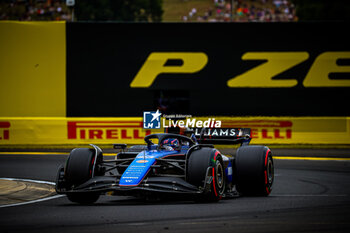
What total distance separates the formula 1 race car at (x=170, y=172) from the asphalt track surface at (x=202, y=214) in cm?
23

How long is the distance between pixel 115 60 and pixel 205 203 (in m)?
15.9

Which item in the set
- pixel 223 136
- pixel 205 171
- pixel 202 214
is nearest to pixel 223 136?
pixel 223 136

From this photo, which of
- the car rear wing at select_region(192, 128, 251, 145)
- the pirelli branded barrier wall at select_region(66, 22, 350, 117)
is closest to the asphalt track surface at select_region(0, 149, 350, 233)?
the car rear wing at select_region(192, 128, 251, 145)

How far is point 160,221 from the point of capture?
8.27 meters

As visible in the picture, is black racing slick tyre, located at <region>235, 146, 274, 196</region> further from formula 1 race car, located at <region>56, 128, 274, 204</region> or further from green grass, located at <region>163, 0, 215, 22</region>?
green grass, located at <region>163, 0, 215, 22</region>

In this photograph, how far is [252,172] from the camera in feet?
36.0

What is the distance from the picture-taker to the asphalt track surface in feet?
25.7

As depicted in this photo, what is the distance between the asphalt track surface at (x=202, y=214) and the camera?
783cm

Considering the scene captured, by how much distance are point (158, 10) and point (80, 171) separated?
98.5 metres

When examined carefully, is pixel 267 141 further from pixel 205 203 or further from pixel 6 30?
pixel 205 203

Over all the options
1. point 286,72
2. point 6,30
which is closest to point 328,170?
point 286,72

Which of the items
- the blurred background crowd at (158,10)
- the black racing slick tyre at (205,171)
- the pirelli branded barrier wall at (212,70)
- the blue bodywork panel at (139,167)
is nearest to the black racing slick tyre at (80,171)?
the blue bodywork panel at (139,167)

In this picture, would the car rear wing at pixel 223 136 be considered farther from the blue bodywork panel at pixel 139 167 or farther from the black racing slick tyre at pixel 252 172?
the blue bodywork panel at pixel 139 167

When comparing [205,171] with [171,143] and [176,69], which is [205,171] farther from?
[176,69]
